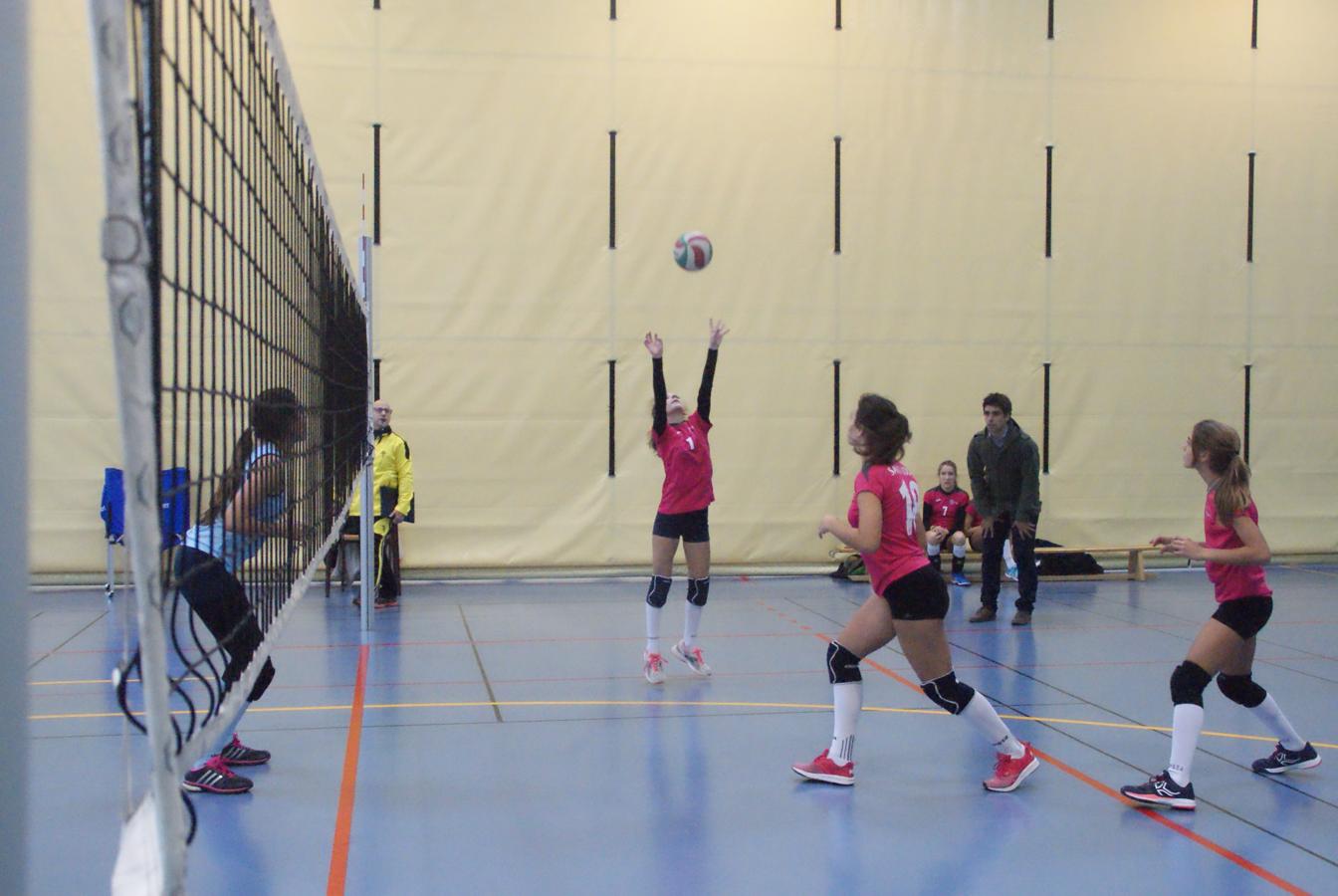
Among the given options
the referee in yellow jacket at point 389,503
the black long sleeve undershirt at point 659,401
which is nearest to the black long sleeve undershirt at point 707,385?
the black long sleeve undershirt at point 659,401

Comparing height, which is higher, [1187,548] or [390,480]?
[1187,548]

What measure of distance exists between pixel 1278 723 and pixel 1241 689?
0.28 m

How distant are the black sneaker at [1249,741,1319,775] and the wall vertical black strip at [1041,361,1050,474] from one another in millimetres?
7381

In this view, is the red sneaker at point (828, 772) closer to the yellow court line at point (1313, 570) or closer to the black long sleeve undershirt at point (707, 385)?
the black long sleeve undershirt at point (707, 385)

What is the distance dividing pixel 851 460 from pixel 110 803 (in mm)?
8423

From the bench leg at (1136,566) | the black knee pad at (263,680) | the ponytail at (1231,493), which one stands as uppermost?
the ponytail at (1231,493)

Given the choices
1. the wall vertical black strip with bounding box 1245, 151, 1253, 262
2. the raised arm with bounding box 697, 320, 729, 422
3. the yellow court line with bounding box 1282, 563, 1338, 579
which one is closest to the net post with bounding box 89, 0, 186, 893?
the raised arm with bounding box 697, 320, 729, 422

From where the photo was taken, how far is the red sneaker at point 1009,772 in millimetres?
4672

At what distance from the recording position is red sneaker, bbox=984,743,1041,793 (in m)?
4.67

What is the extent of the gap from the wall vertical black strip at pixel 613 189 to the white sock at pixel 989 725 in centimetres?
760

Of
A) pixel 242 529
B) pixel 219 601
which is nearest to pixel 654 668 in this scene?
pixel 219 601

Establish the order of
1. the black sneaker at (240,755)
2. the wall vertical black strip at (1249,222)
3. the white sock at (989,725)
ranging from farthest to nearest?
the wall vertical black strip at (1249,222) → the black sneaker at (240,755) → the white sock at (989,725)

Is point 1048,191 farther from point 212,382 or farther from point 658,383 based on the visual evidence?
point 212,382

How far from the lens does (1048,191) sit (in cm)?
1215
